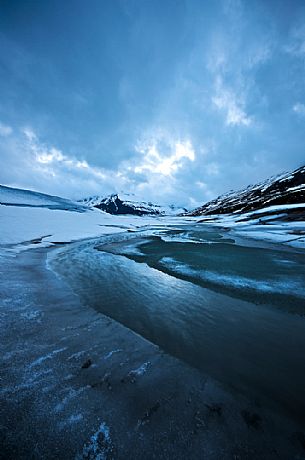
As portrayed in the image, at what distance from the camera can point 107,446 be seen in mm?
1834

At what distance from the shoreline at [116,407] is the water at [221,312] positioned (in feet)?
1.23

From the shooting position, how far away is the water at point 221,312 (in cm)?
288

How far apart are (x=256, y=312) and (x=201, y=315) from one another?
146cm

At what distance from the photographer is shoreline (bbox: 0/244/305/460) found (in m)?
1.84

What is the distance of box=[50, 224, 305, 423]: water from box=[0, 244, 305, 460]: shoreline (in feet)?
1.23

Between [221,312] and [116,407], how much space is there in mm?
3313

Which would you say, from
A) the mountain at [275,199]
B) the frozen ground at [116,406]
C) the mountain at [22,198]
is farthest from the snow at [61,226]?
the frozen ground at [116,406]

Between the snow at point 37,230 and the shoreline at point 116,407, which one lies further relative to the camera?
the snow at point 37,230

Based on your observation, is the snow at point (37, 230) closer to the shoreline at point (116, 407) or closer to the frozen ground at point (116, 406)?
the shoreline at point (116, 407)

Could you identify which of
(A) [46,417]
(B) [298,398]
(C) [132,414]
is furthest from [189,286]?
(A) [46,417]

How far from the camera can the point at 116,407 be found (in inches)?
87.8

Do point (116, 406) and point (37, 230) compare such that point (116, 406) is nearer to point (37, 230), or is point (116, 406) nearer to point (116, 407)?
point (116, 407)

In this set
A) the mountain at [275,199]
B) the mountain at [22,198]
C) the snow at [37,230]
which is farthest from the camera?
the mountain at [22,198]

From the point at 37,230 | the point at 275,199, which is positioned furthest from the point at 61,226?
the point at 275,199
